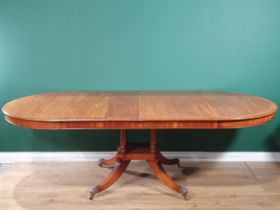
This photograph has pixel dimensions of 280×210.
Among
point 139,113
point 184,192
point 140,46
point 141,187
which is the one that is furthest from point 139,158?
point 140,46

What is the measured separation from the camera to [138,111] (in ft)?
6.19

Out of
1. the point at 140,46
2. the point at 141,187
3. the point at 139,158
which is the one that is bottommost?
the point at 141,187

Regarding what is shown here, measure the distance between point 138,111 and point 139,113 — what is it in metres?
0.04

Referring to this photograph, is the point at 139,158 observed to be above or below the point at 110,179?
above

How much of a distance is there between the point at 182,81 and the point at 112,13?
0.77 metres

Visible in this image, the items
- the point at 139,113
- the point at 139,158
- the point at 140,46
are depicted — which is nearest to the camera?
the point at 139,113

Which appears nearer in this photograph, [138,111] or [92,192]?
[138,111]

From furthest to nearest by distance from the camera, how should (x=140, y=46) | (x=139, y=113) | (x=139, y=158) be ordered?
(x=140, y=46)
(x=139, y=158)
(x=139, y=113)

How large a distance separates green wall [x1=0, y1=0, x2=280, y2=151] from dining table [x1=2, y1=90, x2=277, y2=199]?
0.55 ft

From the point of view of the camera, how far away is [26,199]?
83.0 inches

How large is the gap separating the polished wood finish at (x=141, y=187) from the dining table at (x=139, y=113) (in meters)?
0.10

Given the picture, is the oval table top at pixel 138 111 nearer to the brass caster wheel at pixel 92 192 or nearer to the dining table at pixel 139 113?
the dining table at pixel 139 113

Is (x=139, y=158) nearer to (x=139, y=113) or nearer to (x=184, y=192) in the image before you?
(x=184, y=192)

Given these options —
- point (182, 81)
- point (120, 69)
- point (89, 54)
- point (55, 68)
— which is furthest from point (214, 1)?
point (55, 68)
